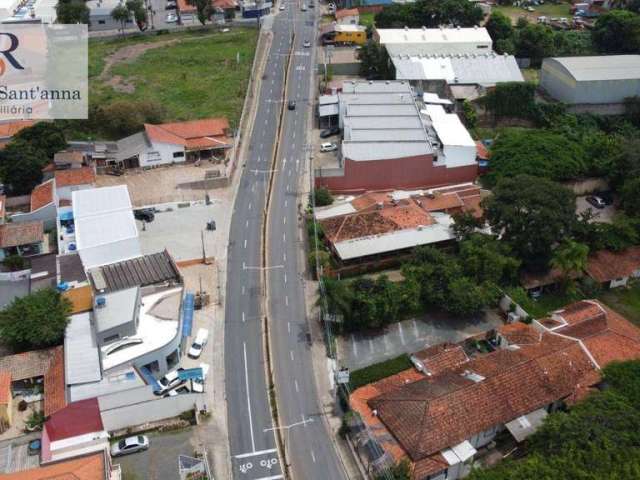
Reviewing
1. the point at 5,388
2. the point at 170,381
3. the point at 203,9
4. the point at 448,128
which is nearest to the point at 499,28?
the point at 448,128

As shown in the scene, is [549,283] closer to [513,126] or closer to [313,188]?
[313,188]

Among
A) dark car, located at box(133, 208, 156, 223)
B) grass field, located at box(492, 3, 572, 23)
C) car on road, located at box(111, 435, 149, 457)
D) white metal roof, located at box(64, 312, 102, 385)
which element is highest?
grass field, located at box(492, 3, 572, 23)

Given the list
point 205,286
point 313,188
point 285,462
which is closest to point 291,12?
point 313,188

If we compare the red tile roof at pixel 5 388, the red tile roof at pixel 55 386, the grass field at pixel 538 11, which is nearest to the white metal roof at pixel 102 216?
the red tile roof at pixel 55 386

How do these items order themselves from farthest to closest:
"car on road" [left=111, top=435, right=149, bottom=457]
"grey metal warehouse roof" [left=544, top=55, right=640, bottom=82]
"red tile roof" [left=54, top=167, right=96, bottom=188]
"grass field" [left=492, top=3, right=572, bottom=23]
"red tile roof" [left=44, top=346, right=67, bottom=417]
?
"grass field" [left=492, top=3, right=572, bottom=23] → "grey metal warehouse roof" [left=544, top=55, right=640, bottom=82] → "red tile roof" [left=54, top=167, right=96, bottom=188] → "red tile roof" [left=44, top=346, right=67, bottom=417] → "car on road" [left=111, top=435, right=149, bottom=457]

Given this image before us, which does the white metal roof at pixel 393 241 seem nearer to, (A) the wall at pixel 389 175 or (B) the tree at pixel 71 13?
(A) the wall at pixel 389 175

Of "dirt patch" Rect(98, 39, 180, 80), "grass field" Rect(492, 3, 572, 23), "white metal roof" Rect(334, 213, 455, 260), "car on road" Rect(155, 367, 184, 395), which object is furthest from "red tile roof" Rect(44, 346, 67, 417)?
"grass field" Rect(492, 3, 572, 23)

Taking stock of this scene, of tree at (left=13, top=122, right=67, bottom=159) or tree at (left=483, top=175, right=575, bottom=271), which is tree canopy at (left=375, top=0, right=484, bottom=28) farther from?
tree at (left=483, top=175, right=575, bottom=271)
